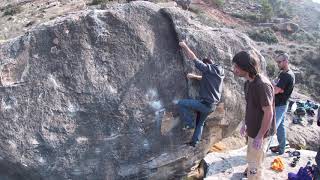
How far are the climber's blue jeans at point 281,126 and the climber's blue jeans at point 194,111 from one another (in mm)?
1248

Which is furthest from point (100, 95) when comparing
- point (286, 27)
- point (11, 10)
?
point (286, 27)

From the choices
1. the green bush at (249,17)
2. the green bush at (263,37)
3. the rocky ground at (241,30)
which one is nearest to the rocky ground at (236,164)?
the rocky ground at (241,30)

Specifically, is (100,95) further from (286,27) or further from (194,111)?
(286,27)

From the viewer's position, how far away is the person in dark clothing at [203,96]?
779cm

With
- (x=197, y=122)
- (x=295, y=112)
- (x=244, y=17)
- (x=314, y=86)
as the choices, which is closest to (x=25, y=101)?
(x=197, y=122)

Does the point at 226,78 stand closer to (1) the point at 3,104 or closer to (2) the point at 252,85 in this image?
(2) the point at 252,85

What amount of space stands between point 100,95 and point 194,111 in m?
1.81

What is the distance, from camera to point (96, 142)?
8070 millimetres

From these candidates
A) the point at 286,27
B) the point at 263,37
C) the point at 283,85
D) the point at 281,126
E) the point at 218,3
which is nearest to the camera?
the point at 283,85

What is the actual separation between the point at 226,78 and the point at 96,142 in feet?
9.73

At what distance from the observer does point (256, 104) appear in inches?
238

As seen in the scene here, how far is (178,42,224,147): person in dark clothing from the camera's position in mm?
7785

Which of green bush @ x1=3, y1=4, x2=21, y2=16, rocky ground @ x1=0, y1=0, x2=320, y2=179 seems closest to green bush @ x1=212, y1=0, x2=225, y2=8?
rocky ground @ x1=0, y1=0, x2=320, y2=179

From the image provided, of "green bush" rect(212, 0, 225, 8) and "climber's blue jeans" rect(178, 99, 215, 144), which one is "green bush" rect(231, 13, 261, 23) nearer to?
"green bush" rect(212, 0, 225, 8)
